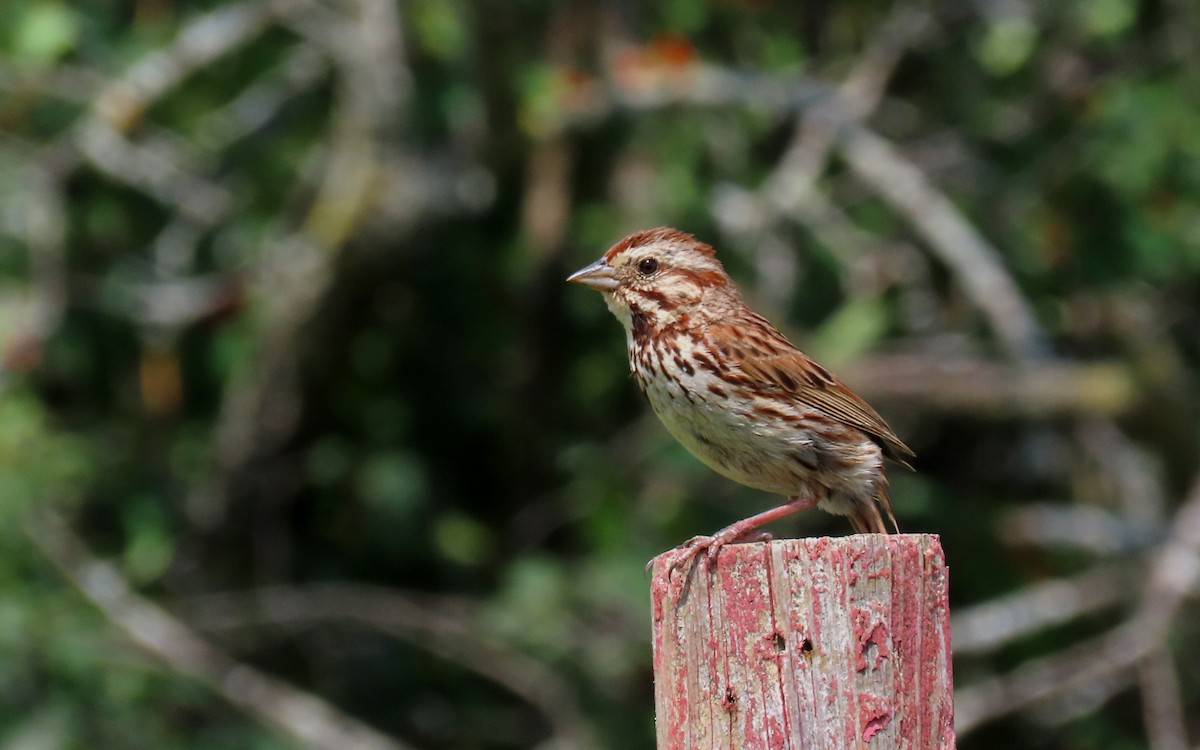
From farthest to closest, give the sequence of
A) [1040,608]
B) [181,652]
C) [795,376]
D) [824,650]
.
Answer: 1. [181,652]
2. [1040,608]
3. [795,376]
4. [824,650]

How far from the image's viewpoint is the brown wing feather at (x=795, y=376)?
15.0 ft

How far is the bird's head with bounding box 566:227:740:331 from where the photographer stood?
15.6ft

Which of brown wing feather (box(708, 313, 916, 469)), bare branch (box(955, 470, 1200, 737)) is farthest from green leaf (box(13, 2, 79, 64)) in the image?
bare branch (box(955, 470, 1200, 737))

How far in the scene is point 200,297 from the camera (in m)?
8.30

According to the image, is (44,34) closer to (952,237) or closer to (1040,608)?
(952,237)

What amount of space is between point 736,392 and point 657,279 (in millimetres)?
476

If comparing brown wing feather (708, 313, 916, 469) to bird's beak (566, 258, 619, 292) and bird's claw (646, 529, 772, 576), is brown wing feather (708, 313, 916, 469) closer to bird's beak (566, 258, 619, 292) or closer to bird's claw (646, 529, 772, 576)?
bird's beak (566, 258, 619, 292)

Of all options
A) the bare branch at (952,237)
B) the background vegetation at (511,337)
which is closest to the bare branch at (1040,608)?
the background vegetation at (511,337)

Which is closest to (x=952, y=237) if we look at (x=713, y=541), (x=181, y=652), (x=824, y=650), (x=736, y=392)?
(x=736, y=392)

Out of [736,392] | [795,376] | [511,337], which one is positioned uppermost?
[511,337]

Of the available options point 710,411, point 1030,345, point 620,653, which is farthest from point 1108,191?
point 710,411

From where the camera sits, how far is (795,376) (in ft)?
15.3

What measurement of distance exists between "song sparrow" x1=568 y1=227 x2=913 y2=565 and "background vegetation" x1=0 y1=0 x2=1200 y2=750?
237cm

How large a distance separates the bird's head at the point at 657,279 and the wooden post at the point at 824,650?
1.71 metres
